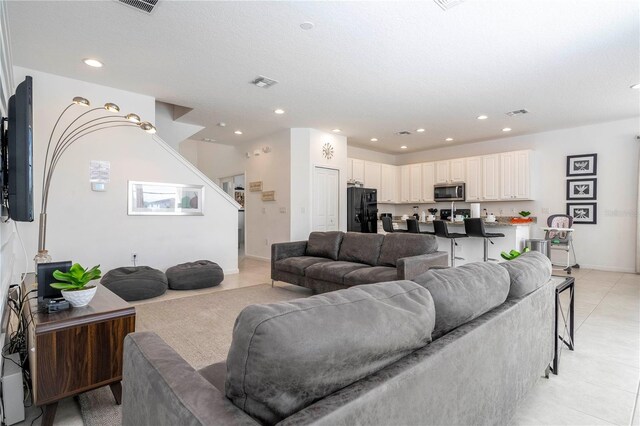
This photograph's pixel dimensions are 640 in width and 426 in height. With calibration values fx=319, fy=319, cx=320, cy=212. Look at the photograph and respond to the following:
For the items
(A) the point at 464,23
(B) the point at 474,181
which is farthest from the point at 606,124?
(A) the point at 464,23

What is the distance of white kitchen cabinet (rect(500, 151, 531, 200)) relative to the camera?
658 centimetres

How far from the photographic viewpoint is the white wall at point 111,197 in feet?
13.0


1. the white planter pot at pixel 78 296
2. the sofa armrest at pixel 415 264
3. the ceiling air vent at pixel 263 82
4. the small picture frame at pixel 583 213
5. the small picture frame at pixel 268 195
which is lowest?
the sofa armrest at pixel 415 264

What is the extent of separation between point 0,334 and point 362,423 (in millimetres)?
2223

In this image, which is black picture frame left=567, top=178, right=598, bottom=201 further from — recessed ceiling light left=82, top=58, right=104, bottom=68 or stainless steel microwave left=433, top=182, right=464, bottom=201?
recessed ceiling light left=82, top=58, right=104, bottom=68

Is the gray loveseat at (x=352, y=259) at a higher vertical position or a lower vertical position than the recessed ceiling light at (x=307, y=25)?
lower

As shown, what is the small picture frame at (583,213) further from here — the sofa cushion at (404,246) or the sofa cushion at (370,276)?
the sofa cushion at (370,276)

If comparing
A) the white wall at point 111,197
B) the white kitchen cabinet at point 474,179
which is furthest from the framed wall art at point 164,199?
the white kitchen cabinet at point 474,179

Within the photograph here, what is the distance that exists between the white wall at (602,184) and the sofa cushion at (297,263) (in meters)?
5.19

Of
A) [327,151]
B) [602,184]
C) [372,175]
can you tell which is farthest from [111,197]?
[602,184]

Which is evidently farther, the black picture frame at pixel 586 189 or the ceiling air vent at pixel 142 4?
the black picture frame at pixel 586 189

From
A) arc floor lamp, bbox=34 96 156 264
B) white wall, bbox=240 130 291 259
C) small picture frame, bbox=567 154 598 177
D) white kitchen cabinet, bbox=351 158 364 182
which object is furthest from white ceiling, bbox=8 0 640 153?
white kitchen cabinet, bbox=351 158 364 182

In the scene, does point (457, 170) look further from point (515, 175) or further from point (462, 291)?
point (462, 291)

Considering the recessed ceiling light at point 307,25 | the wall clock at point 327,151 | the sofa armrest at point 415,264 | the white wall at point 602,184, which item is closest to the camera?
the recessed ceiling light at point 307,25
